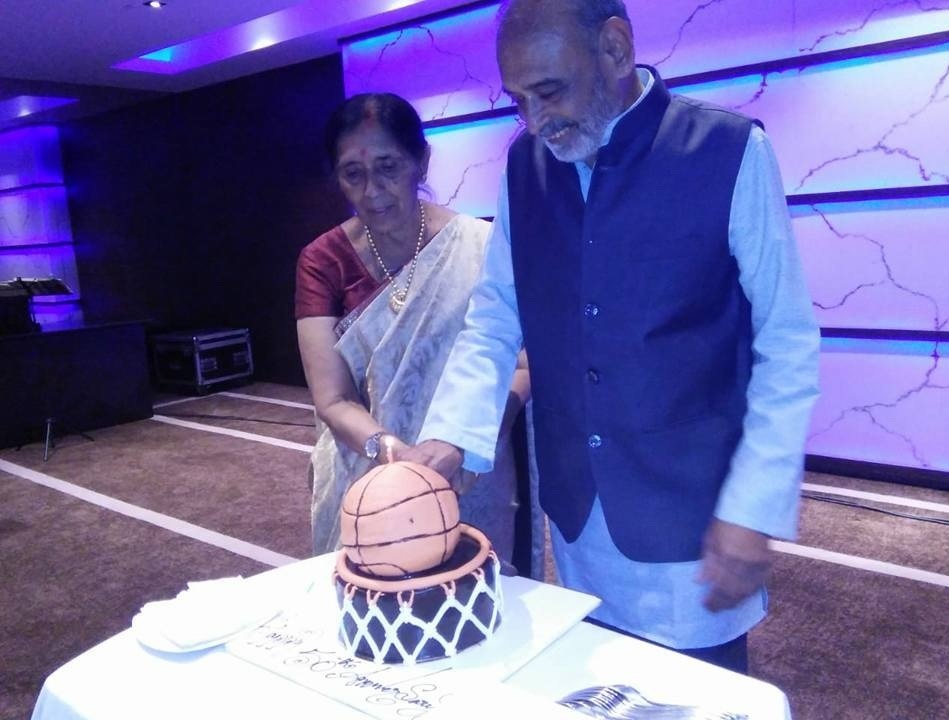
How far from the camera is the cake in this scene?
748 mm

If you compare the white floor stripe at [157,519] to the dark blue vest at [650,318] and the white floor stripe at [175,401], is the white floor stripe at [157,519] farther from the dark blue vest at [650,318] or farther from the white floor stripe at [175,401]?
the dark blue vest at [650,318]

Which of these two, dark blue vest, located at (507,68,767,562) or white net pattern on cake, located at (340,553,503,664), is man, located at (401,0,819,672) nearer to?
dark blue vest, located at (507,68,767,562)

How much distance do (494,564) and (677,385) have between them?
Answer: 1.02 feet

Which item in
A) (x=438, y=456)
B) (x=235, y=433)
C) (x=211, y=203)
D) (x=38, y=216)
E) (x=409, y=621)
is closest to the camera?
(x=409, y=621)

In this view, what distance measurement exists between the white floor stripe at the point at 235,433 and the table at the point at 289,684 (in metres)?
3.53

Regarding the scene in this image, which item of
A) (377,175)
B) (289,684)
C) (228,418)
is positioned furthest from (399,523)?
(228,418)

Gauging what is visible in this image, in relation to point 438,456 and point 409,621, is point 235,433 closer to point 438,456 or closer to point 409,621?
point 438,456

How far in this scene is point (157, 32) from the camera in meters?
4.63

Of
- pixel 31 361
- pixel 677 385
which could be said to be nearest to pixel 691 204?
pixel 677 385

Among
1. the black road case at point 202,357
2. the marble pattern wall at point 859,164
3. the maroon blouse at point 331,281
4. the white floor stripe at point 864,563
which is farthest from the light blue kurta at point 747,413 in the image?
the black road case at point 202,357

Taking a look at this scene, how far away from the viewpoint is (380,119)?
1.31 metres

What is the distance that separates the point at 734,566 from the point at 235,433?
440cm

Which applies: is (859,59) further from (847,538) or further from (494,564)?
(494,564)

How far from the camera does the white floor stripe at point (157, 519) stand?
298 cm
